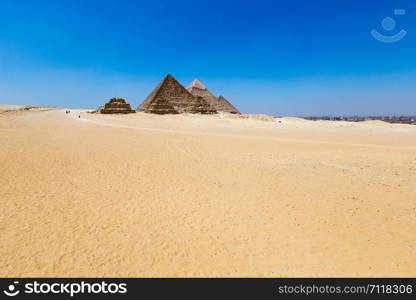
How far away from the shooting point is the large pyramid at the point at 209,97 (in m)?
92.5

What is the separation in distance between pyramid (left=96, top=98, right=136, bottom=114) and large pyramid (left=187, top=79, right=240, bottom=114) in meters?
37.0

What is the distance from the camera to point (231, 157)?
12.3 metres

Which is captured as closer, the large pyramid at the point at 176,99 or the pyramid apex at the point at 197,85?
the large pyramid at the point at 176,99

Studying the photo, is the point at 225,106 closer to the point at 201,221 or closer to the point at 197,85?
the point at 197,85

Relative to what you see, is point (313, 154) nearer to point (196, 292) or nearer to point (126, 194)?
point (126, 194)

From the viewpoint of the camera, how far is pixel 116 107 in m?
58.4

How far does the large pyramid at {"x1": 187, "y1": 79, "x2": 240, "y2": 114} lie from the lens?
92.5 meters

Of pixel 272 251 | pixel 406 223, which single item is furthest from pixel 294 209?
pixel 406 223

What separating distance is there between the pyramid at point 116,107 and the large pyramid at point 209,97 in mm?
36993

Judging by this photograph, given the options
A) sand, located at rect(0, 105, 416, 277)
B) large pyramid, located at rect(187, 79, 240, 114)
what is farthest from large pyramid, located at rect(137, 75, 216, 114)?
sand, located at rect(0, 105, 416, 277)

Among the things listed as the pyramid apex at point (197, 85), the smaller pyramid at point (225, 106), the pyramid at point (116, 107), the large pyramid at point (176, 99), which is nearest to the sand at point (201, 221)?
the pyramid at point (116, 107)

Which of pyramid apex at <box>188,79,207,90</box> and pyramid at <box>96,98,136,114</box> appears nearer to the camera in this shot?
pyramid at <box>96,98,136,114</box>

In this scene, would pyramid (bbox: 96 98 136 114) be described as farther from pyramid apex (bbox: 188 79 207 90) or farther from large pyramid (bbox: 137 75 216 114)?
pyramid apex (bbox: 188 79 207 90)

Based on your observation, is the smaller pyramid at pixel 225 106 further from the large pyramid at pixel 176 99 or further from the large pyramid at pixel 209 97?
the large pyramid at pixel 176 99
